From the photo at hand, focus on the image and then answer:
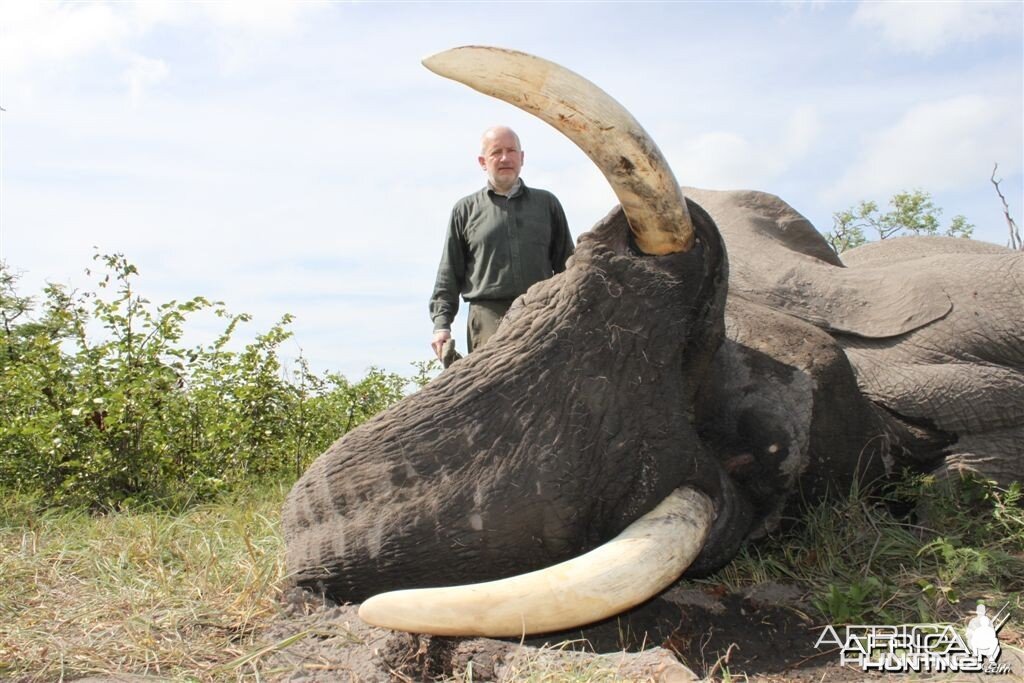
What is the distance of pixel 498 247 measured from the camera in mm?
4879

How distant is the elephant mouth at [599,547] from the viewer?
8.45 feet

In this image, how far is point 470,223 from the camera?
4977 mm

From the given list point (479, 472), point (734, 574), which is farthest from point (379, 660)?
point (734, 574)

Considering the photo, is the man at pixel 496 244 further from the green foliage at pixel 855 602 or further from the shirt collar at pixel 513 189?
the green foliage at pixel 855 602

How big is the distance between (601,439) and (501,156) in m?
2.19

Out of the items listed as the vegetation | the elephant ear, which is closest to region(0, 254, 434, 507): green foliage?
the vegetation

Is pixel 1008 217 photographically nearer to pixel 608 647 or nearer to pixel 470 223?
pixel 470 223

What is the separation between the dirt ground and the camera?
263 cm

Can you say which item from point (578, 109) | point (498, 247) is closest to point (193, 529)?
point (498, 247)

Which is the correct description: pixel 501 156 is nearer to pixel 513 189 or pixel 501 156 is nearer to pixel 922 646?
pixel 513 189

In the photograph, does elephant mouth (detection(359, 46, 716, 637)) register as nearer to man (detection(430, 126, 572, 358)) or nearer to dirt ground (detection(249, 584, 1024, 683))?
dirt ground (detection(249, 584, 1024, 683))

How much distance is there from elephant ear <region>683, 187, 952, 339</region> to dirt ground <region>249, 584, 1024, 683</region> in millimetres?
1391

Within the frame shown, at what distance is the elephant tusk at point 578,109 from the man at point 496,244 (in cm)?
178

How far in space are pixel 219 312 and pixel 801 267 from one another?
13.1 feet
